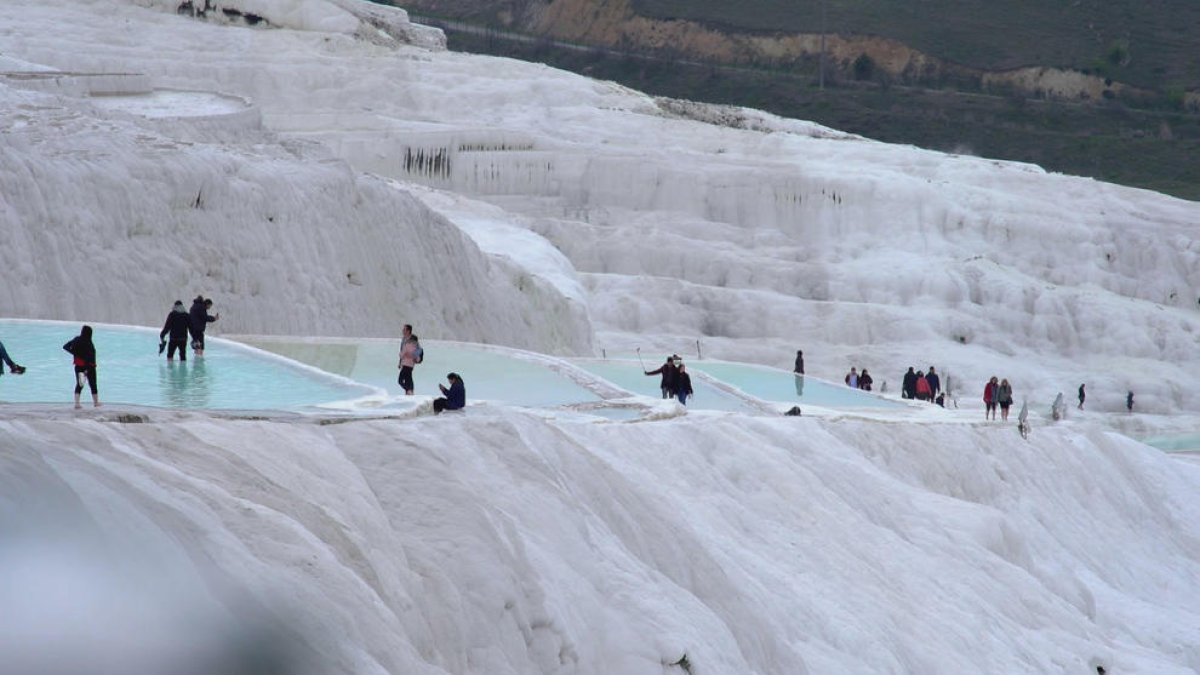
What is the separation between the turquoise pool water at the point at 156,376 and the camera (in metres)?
13.9

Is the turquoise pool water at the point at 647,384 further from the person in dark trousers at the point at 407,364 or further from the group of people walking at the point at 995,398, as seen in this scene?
the group of people walking at the point at 995,398

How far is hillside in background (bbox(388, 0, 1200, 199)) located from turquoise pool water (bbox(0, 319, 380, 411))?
6423 cm

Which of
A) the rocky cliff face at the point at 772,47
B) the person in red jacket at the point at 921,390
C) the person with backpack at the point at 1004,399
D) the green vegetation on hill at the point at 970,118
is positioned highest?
the rocky cliff face at the point at 772,47

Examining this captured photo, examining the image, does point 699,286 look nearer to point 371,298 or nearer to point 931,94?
point 371,298

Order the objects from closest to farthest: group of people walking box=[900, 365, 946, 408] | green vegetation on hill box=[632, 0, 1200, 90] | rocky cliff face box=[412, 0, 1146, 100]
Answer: group of people walking box=[900, 365, 946, 408] → rocky cliff face box=[412, 0, 1146, 100] → green vegetation on hill box=[632, 0, 1200, 90]

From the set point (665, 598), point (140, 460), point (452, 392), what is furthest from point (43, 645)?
point (452, 392)

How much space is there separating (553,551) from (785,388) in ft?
40.3

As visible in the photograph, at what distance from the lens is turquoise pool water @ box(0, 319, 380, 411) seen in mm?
13883

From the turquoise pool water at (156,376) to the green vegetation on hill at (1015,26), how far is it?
264 feet

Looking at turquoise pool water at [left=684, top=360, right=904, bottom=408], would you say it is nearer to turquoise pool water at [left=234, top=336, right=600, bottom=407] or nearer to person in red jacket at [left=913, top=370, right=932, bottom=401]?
turquoise pool water at [left=234, top=336, right=600, bottom=407]

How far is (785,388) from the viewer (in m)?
23.7

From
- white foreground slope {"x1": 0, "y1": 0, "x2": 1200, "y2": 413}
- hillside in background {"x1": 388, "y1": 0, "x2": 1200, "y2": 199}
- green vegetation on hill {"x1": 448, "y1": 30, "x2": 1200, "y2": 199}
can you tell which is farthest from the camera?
hillside in background {"x1": 388, "y1": 0, "x2": 1200, "y2": 199}

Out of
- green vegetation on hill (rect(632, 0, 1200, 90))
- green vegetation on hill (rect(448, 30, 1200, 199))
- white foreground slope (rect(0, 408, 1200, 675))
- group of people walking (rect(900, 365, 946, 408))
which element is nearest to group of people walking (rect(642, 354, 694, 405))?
white foreground slope (rect(0, 408, 1200, 675))

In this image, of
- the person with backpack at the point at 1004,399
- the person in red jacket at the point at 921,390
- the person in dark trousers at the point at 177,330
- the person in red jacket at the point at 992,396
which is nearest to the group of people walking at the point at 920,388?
the person in red jacket at the point at 921,390
